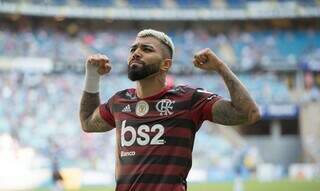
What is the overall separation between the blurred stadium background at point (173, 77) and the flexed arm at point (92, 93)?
20.0 m

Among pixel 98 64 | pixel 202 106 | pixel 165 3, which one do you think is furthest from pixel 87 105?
pixel 165 3

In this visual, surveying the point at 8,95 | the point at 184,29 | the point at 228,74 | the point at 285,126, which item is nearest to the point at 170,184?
the point at 228,74

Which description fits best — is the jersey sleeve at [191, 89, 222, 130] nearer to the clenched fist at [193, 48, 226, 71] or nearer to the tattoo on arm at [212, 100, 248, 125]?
the tattoo on arm at [212, 100, 248, 125]

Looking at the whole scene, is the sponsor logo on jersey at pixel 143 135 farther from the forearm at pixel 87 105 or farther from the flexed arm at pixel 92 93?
the forearm at pixel 87 105

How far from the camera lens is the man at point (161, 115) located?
362 cm

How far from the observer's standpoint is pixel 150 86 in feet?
12.8

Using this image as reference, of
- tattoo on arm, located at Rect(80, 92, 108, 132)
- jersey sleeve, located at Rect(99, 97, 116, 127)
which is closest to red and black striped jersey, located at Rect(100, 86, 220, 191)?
jersey sleeve, located at Rect(99, 97, 116, 127)

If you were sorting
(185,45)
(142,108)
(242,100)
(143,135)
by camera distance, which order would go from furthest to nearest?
1. (185,45)
2. (142,108)
3. (143,135)
4. (242,100)

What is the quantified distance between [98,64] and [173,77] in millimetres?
32021

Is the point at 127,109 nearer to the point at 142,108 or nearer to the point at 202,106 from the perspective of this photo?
the point at 142,108

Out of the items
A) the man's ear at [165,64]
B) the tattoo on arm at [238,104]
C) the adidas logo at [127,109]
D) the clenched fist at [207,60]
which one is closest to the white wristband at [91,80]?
the adidas logo at [127,109]

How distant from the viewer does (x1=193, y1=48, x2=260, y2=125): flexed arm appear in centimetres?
360

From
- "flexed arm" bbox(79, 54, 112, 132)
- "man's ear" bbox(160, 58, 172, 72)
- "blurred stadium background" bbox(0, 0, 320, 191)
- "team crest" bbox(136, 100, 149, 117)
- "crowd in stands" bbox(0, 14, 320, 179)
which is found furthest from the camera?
"crowd in stands" bbox(0, 14, 320, 179)

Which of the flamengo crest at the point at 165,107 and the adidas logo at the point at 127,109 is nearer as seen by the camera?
the flamengo crest at the point at 165,107
